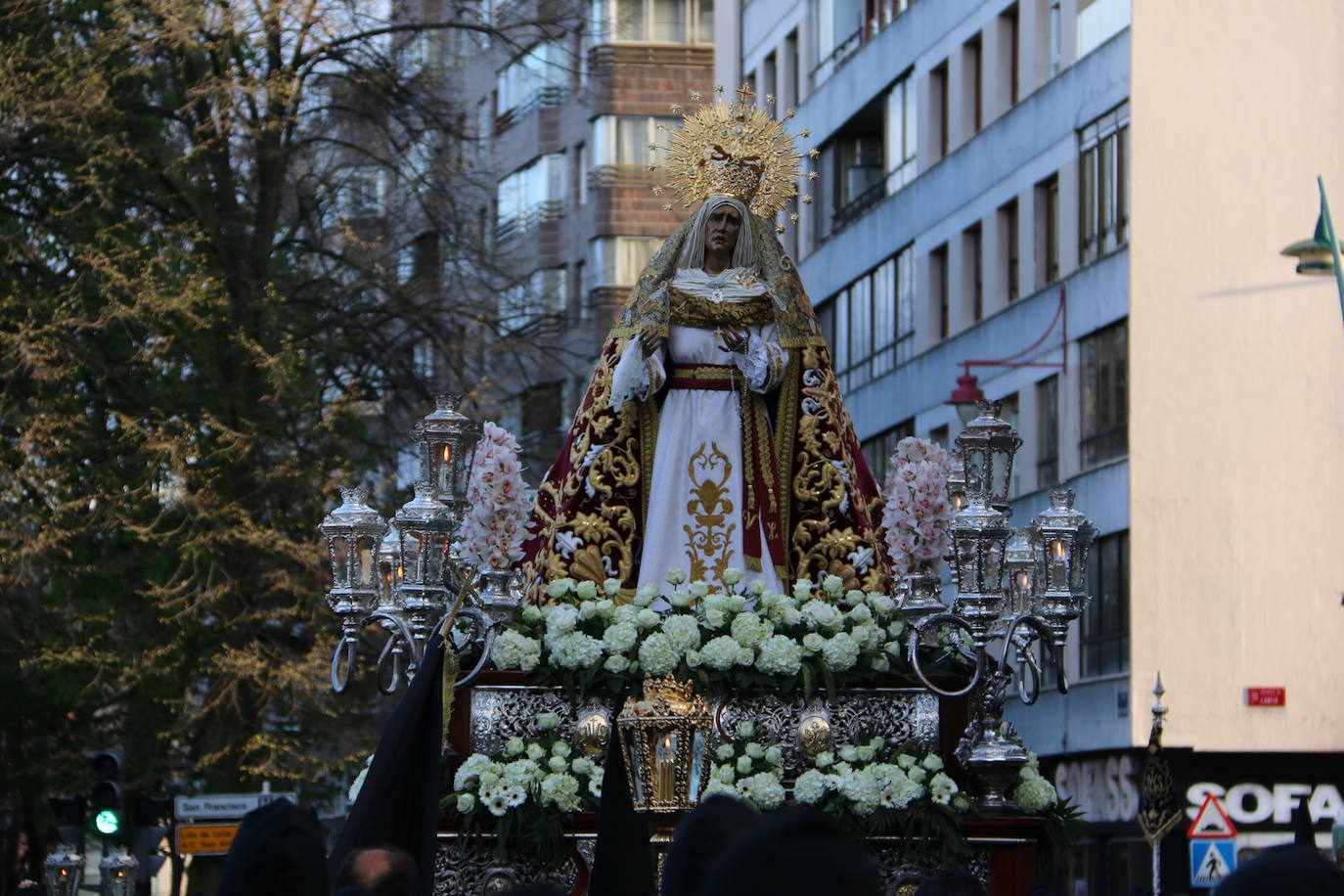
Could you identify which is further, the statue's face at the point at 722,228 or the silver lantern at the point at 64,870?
the silver lantern at the point at 64,870

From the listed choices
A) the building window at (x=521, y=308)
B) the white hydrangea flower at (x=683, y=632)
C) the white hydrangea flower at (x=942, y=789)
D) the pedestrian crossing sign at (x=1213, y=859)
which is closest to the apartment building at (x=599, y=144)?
the building window at (x=521, y=308)

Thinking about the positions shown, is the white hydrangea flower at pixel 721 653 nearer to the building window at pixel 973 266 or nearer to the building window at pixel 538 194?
the building window at pixel 973 266

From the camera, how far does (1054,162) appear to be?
33.8 meters

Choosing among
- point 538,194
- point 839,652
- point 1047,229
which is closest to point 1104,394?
point 1047,229

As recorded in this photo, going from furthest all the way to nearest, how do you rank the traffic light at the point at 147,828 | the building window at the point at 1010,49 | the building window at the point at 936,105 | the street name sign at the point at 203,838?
1. the building window at the point at 936,105
2. the building window at the point at 1010,49
3. the street name sign at the point at 203,838
4. the traffic light at the point at 147,828

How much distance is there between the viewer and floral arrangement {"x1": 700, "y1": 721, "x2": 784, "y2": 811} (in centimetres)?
1159

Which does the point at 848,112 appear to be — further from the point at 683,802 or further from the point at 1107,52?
the point at 683,802

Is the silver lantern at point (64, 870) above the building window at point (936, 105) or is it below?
below

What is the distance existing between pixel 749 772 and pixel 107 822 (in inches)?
426

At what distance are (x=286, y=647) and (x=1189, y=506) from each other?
11.1 meters

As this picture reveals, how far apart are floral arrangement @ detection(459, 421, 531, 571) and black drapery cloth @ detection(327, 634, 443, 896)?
3.51m

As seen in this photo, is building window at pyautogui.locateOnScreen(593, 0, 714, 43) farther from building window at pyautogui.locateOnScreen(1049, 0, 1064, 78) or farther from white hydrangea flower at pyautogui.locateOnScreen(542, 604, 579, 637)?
white hydrangea flower at pyautogui.locateOnScreen(542, 604, 579, 637)

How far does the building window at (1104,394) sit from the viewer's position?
31.6 metres

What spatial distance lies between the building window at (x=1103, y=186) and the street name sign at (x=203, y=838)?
13.5 m
